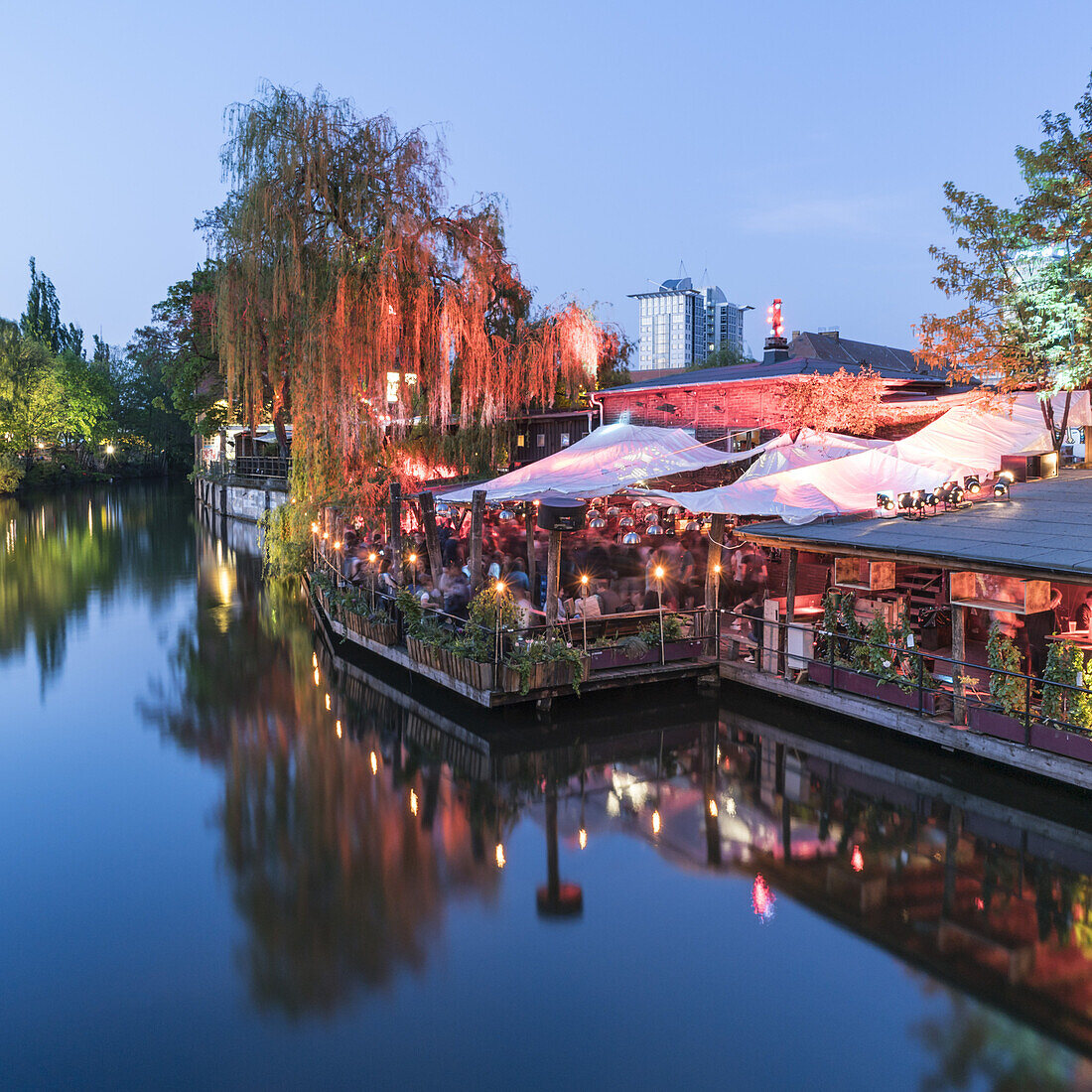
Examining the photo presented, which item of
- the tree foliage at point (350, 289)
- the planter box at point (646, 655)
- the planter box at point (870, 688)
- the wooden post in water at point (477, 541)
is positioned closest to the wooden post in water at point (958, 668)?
the planter box at point (870, 688)

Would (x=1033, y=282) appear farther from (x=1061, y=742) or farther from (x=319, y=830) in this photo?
(x=319, y=830)

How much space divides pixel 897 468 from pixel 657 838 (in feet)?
30.0

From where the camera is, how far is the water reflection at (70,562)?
2389 centimetres

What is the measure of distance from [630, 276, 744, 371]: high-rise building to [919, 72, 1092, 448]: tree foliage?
169894mm

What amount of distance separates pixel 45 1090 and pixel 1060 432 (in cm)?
1868

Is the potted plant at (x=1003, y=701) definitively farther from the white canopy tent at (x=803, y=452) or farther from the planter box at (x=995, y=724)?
the white canopy tent at (x=803, y=452)

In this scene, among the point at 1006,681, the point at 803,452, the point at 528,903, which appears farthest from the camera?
the point at 803,452

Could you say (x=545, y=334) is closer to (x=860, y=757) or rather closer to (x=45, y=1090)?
(x=860, y=757)

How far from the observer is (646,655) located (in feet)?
50.3

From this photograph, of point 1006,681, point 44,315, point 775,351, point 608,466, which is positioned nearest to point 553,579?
point 608,466

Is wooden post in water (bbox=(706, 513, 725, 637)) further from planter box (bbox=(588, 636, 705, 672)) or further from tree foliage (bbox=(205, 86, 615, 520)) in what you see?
tree foliage (bbox=(205, 86, 615, 520))

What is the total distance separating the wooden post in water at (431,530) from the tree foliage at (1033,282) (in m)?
11.0

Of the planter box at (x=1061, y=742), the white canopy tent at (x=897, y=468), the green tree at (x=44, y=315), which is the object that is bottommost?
the planter box at (x=1061, y=742)

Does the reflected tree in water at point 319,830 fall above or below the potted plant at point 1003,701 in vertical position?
below
